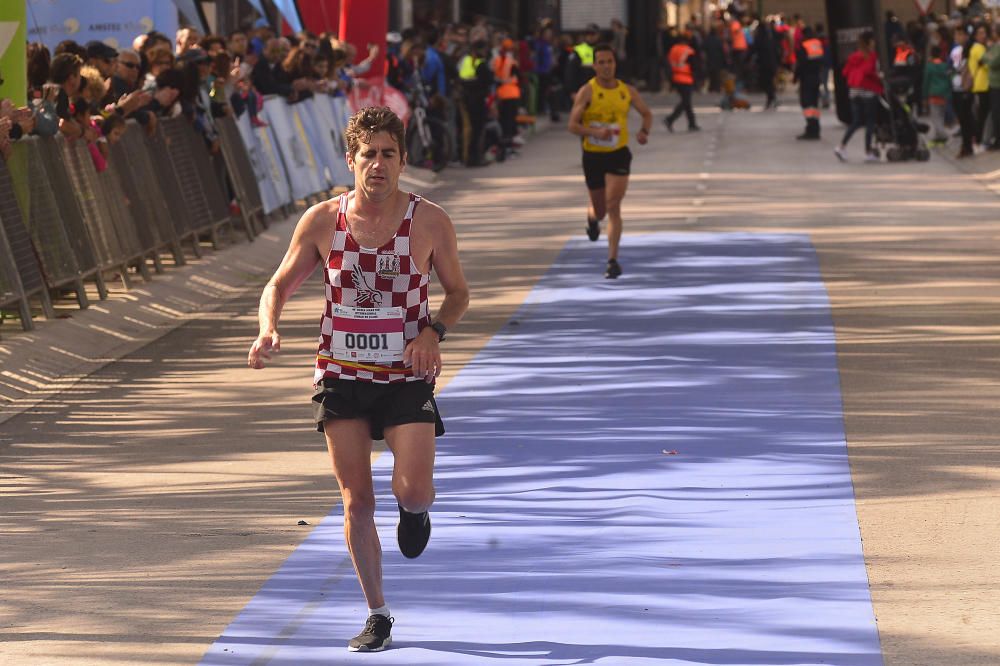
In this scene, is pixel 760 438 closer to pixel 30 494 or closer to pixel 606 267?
pixel 30 494

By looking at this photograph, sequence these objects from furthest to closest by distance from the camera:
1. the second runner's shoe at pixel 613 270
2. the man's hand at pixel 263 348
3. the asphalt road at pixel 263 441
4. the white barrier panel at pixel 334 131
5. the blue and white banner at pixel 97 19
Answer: the white barrier panel at pixel 334 131, the blue and white banner at pixel 97 19, the second runner's shoe at pixel 613 270, the asphalt road at pixel 263 441, the man's hand at pixel 263 348

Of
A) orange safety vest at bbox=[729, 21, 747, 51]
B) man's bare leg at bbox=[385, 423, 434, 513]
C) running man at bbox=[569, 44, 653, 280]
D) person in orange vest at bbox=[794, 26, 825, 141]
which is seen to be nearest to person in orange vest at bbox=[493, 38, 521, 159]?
person in orange vest at bbox=[794, 26, 825, 141]

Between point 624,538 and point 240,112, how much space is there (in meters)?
13.4

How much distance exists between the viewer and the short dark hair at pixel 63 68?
14469 millimetres

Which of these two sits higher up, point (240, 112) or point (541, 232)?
point (240, 112)

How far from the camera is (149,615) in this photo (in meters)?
6.70

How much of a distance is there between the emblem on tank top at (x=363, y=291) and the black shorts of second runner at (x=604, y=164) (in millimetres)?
10585

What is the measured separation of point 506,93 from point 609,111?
18918 millimetres

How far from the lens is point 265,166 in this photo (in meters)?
21.1

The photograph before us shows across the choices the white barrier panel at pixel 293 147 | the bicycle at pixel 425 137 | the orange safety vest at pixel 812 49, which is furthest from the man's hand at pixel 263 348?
the orange safety vest at pixel 812 49

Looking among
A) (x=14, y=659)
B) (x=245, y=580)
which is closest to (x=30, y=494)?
(x=245, y=580)

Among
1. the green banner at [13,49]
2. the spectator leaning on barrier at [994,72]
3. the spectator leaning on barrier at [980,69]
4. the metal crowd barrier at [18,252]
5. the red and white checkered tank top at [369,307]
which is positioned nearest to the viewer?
the red and white checkered tank top at [369,307]

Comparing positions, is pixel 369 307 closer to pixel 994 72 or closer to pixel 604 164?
pixel 604 164

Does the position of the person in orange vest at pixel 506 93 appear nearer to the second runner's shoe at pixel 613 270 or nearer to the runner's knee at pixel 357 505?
the second runner's shoe at pixel 613 270
